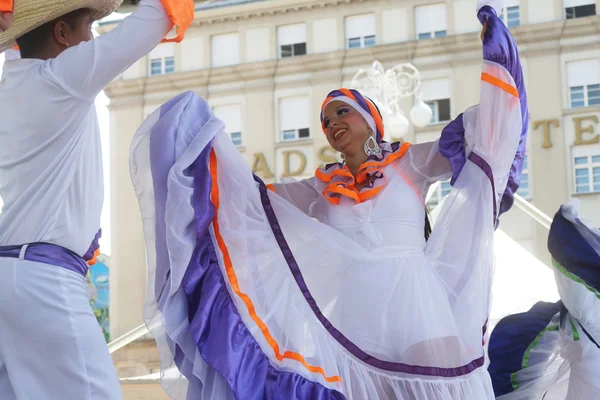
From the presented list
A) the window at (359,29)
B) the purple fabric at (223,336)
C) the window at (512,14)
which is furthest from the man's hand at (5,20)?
the window at (359,29)

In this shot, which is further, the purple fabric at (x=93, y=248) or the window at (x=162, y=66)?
the window at (x=162, y=66)

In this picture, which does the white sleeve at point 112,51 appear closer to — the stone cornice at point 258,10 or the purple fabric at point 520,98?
the purple fabric at point 520,98

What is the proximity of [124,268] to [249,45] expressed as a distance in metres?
5.77

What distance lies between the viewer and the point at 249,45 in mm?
20625

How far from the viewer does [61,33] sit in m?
2.26

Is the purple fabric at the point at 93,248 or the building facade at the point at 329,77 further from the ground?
the building facade at the point at 329,77

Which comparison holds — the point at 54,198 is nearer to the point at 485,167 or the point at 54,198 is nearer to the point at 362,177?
the point at 362,177

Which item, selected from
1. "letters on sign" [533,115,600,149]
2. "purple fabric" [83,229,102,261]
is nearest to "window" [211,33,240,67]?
"letters on sign" [533,115,600,149]

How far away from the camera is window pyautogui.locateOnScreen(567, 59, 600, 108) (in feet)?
60.0

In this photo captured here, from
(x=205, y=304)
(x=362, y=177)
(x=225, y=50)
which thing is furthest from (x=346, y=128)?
(x=225, y=50)

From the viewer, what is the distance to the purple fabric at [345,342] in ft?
8.96

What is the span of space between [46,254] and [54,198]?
129 mm

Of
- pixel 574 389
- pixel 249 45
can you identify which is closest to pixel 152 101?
pixel 249 45

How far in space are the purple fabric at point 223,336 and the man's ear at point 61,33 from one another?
72 cm
